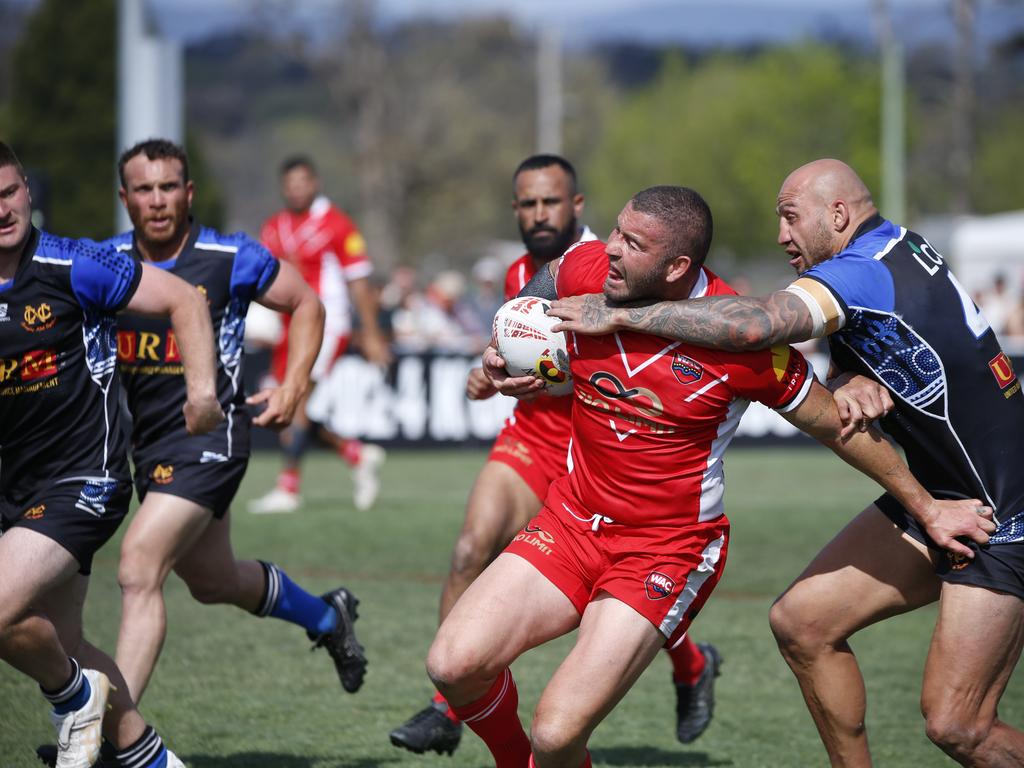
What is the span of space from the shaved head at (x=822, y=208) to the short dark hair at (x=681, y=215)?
336 mm

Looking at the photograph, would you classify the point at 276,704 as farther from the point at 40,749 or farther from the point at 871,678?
the point at 871,678

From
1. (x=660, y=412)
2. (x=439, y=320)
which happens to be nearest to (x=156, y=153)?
(x=660, y=412)

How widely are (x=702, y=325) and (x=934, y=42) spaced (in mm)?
43439

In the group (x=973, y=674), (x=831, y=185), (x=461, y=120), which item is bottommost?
(x=973, y=674)

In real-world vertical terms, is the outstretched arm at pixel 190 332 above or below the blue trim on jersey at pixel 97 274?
below

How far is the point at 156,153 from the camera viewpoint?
583 centimetres

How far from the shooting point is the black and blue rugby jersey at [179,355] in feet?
19.2

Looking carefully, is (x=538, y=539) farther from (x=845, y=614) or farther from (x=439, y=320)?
(x=439, y=320)

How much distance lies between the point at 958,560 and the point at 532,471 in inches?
88.2

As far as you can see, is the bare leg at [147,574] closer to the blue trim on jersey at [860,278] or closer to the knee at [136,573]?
the knee at [136,573]

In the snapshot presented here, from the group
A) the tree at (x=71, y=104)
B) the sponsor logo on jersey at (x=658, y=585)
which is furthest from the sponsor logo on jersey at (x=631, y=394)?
the tree at (x=71, y=104)

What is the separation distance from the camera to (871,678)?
7359 millimetres

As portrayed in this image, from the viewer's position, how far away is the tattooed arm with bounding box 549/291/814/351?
4.37m

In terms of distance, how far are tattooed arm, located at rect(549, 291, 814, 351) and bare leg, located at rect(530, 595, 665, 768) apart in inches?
35.2
